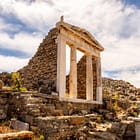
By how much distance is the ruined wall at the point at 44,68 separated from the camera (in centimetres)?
1390

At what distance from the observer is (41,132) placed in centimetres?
837

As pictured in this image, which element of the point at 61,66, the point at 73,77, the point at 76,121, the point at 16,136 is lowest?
the point at 16,136

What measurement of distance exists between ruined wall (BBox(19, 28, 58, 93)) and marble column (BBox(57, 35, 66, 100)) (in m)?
0.36

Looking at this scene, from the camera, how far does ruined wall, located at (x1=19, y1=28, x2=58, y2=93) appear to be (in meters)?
13.9

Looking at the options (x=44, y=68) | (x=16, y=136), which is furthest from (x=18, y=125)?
(x=44, y=68)

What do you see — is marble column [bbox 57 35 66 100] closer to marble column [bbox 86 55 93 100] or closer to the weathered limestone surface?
marble column [bbox 86 55 93 100]

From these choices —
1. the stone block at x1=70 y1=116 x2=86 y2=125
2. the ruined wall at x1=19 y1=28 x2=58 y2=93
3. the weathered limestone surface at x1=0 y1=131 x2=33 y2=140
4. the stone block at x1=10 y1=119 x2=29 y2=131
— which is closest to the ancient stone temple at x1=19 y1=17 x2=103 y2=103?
the ruined wall at x1=19 y1=28 x2=58 y2=93

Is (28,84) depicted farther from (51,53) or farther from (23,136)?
(23,136)

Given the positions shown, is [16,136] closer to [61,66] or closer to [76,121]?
[76,121]

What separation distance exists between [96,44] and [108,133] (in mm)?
8254

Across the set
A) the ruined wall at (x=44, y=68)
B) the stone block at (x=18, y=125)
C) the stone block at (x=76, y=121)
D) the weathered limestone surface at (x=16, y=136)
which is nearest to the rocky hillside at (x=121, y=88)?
the ruined wall at (x=44, y=68)

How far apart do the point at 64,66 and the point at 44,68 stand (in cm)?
150

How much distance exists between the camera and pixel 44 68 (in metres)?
14.8

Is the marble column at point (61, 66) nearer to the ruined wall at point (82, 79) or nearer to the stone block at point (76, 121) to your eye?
the stone block at point (76, 121)
